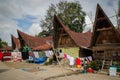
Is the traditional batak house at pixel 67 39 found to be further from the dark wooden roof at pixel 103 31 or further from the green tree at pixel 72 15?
the green tree at pixel 72 15

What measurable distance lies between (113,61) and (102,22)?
480 centimetres

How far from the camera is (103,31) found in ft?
66.3

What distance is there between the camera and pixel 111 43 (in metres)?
19.4

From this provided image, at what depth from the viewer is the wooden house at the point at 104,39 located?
18.7 metres

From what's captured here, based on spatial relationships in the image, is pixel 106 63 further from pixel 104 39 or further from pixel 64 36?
pixel 64 36

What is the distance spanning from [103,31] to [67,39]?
24.0 ft

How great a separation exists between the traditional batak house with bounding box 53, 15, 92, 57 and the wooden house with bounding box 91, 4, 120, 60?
3.15m

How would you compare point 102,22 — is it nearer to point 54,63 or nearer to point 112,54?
point 112,54

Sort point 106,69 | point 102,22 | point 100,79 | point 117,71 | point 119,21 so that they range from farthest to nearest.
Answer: point 119,21 → point 102,22 → point 106,69 → point 117,71 → point 100,79

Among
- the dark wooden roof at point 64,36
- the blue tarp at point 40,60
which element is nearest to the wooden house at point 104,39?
the dark wooden roof at point 64,36

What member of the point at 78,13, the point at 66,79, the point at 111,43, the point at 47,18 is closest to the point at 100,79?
the point at 66,79

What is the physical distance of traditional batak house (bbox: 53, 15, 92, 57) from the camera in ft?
80.5

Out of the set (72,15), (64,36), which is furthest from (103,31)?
(72,15)

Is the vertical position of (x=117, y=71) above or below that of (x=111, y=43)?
below
